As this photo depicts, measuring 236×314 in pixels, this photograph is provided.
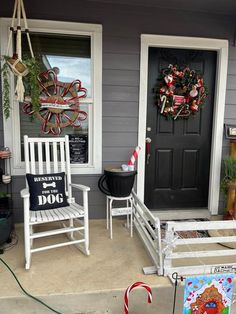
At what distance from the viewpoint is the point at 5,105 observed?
2.53 metres

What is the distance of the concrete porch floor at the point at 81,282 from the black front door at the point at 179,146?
1.04 m

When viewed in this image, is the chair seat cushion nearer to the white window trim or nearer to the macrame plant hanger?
the white window trim

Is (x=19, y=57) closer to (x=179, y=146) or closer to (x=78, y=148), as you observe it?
(x=78, y=148)

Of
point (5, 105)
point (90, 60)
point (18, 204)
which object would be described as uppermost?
point (90, 60)

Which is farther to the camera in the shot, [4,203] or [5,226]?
[4,203]

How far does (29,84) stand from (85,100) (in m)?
0.59

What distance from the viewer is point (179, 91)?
9.73ft

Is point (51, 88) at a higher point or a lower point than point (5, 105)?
higher

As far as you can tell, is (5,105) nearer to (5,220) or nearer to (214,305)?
(5,220)

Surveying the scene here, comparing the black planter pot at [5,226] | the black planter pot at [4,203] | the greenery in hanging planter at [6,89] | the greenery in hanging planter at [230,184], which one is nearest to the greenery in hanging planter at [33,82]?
the greenery in hanging planter at [6,89]

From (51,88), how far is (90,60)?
0.51 m

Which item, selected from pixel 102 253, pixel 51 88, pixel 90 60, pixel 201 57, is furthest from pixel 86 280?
pixel 201 57

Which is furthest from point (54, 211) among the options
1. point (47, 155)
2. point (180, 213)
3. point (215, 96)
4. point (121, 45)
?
point (215, 96)

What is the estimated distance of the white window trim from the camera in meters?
2.62
